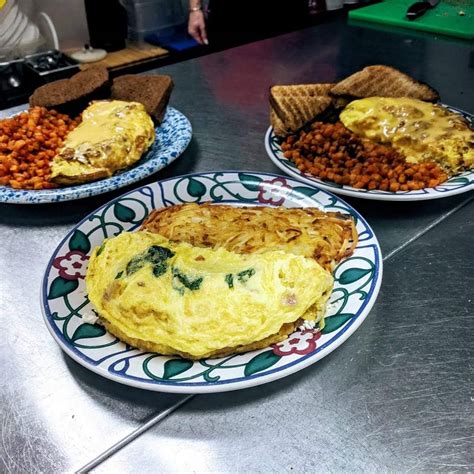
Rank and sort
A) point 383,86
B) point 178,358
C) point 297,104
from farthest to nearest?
1. point 383,86
2. point 297,104
3. point 178,358

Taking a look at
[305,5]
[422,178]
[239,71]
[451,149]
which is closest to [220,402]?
[422,178]

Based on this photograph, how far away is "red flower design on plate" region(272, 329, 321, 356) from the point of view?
1188mm

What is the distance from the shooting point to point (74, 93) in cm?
252

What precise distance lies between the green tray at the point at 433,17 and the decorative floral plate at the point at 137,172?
2273mm

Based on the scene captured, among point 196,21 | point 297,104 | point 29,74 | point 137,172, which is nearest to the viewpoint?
point 137,172

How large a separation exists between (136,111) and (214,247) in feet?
3.49

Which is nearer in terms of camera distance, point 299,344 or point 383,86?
point 299,344

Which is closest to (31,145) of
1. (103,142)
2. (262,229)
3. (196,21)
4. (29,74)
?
(103,142)

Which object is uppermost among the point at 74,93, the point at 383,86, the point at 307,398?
the point at 74,93

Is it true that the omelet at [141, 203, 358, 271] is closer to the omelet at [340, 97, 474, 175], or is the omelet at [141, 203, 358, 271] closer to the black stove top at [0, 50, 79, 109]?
the omelet at [340, 97, 474, 175]

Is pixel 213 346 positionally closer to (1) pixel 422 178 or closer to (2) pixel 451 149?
(1) pixel 422 178

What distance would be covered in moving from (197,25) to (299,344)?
3755 mm

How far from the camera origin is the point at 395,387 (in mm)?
1236

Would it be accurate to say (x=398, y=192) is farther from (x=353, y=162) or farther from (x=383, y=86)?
(x=383, y=86)
